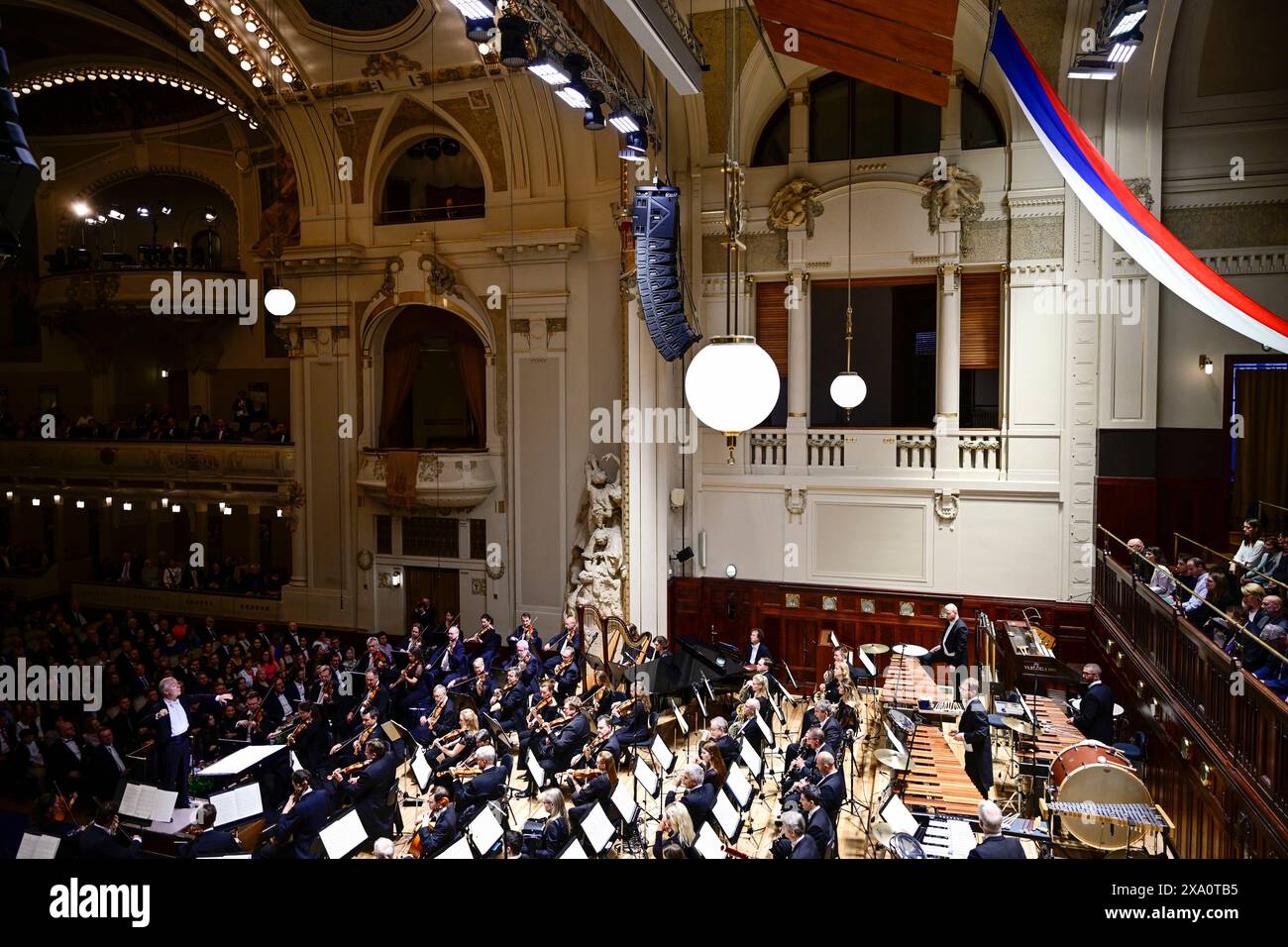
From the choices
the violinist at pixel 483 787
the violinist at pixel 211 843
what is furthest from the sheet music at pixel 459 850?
the violinist at pixel 211 843

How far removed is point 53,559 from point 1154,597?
55.9 feet

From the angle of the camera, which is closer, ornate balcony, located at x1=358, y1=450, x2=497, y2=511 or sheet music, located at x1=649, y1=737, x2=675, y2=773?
sheet music, located at x1=649, y1=737, x2=675, y2=773

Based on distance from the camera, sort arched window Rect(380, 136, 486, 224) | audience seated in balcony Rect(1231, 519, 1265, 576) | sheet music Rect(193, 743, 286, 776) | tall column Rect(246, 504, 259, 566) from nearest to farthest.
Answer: sheet music Rect(193, 743, 286, 776) → audience seated in balcony Rect(1231, 519, 1265, 576) → arched window Rect(380, 136, 486, 224) → tall column Rect(246, 504, 259, 566)

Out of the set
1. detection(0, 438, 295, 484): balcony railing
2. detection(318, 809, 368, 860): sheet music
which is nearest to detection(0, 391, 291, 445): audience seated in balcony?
detection(0, 438, 295, 484): balcony railing

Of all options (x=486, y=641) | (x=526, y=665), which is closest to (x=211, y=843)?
(x=526, y=665)

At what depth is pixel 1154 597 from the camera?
814 cm

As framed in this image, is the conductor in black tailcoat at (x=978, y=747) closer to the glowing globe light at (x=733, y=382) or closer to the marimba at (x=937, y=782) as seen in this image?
the marimba at (x=937, y=782)

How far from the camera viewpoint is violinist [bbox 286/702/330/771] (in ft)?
27.6

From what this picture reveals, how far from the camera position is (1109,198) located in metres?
5.95

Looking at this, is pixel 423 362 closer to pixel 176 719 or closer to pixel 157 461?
pixel 157 461

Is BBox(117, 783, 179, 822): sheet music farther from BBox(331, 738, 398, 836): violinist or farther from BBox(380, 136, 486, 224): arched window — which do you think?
BBox(380, 136, 486, 224): arched window

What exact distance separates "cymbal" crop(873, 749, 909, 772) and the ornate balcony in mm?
7546

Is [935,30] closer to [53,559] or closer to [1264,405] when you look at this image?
[1264,405]
